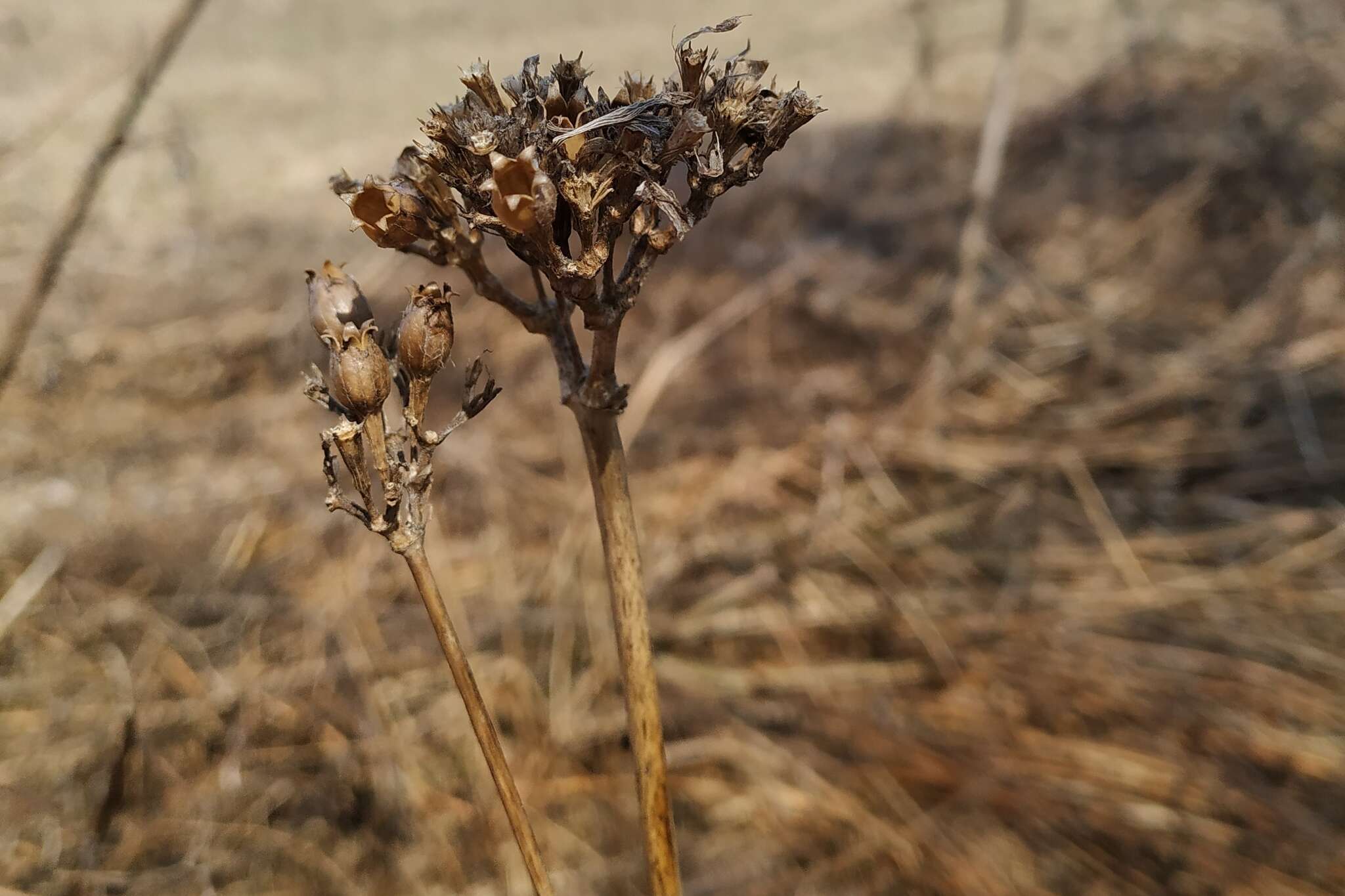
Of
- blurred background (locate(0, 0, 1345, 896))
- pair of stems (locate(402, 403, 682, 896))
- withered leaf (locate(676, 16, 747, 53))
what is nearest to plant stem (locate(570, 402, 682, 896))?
pair of stems (locate(402, 403, 682, 896))

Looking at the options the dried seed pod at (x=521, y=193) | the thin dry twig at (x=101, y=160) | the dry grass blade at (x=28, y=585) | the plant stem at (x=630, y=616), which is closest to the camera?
the dried seed pod at (x=521, y=193)

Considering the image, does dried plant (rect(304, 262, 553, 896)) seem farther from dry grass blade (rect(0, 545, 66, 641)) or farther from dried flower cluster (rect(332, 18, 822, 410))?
dry grass blade (rect(0, 545, 66, 641))

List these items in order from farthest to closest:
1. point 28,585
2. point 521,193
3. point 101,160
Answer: point 28,585 < point 101,160 < point 521,193

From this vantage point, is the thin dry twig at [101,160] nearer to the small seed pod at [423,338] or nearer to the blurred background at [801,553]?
the blurred background at [801,553]

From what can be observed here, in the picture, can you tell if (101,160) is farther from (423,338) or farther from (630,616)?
(630,616)

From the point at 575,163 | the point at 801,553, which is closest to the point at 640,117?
the point at 575,163

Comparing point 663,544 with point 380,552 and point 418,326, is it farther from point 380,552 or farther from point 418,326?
point 418,326

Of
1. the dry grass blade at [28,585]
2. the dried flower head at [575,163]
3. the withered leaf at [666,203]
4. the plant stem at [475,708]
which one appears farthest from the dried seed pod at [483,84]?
the dry grass blade at [28,585]
